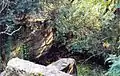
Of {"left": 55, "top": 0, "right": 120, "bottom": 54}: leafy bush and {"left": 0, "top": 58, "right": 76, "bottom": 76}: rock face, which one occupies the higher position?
{"left": 55, "top": 0, "right": 120, "bottom": 54}: leafy bush

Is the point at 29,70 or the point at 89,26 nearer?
the point at 29,70

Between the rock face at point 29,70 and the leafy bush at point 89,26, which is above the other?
the leafy bush at point 89,26

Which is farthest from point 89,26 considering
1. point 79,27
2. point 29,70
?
point 29,70

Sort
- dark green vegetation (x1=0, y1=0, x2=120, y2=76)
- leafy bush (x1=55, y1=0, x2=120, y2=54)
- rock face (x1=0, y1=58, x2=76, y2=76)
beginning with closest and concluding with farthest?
rock face (x1=0, y1=58, x2=76, y2=76) < dark green vegetation (x1=0, y1=0, x2=120, y2=76) < leafy bush (x1=55, y1=0, x2=120, y2=54)

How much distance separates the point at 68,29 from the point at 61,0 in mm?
716

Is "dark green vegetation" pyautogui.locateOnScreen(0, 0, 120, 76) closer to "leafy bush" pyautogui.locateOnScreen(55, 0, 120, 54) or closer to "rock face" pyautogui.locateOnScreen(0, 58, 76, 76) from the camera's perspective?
"leafy bush" pyautogui.locateOnScreen(55, 0, 120, 54)

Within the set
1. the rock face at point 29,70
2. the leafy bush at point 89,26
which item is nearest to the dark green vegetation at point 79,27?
the leafy bush at point 89,26

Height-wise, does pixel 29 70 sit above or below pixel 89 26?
below

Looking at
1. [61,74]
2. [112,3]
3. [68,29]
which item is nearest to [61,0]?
[68,29]

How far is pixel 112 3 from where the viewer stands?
7.22 meters

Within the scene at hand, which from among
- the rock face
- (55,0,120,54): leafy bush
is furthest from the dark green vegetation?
the rock face

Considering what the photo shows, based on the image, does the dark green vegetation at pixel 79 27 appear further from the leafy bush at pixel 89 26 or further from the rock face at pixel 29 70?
the rock face at pixel 29 70

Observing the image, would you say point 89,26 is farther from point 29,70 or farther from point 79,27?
point 29,70

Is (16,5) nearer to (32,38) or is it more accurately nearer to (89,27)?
(32,38)
